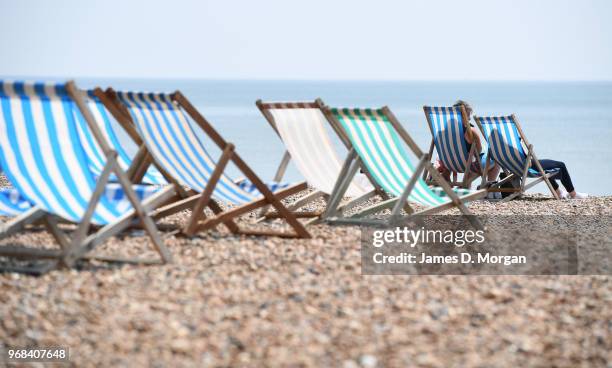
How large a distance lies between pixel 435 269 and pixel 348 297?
0.87m

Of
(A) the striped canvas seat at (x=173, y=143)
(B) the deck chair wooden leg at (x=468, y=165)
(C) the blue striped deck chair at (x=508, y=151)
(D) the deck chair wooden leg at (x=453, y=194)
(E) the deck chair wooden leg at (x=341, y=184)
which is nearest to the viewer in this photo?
(A) the striped canvas seat at (x=173, y=143)

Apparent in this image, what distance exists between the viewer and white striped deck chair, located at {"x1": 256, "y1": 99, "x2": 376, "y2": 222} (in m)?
5.58

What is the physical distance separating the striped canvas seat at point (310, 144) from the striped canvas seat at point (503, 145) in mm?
2585

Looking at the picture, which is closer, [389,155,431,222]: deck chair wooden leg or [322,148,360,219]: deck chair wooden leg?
[389,155,431,222]: deck chair wooden leg

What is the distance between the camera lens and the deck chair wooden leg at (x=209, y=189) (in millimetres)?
4699

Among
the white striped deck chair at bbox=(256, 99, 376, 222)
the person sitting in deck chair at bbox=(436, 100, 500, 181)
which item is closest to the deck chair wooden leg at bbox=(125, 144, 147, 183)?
the white striped deck chair at bbox=(256, 99, 376, 222)

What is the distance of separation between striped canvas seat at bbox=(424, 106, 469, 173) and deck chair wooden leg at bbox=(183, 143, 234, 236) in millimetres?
3602

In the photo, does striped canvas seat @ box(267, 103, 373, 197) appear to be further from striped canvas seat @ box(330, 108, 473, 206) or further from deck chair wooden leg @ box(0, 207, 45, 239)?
deck chair wooden leg @ box(0, 207, 45, 239)

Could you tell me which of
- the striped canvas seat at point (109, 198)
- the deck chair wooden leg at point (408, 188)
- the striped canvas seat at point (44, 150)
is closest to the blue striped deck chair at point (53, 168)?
the striped canvas seat at point (44, 150)

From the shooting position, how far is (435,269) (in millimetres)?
4406

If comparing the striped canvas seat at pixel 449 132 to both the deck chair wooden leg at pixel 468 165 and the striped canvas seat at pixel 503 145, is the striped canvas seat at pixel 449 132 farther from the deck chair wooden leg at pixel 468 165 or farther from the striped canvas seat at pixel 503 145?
the striped canvas seat at pixel 503 145

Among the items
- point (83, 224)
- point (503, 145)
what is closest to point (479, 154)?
point (503, 145)

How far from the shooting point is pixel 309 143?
5684 millimetres

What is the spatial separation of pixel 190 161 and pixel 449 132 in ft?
11.6
